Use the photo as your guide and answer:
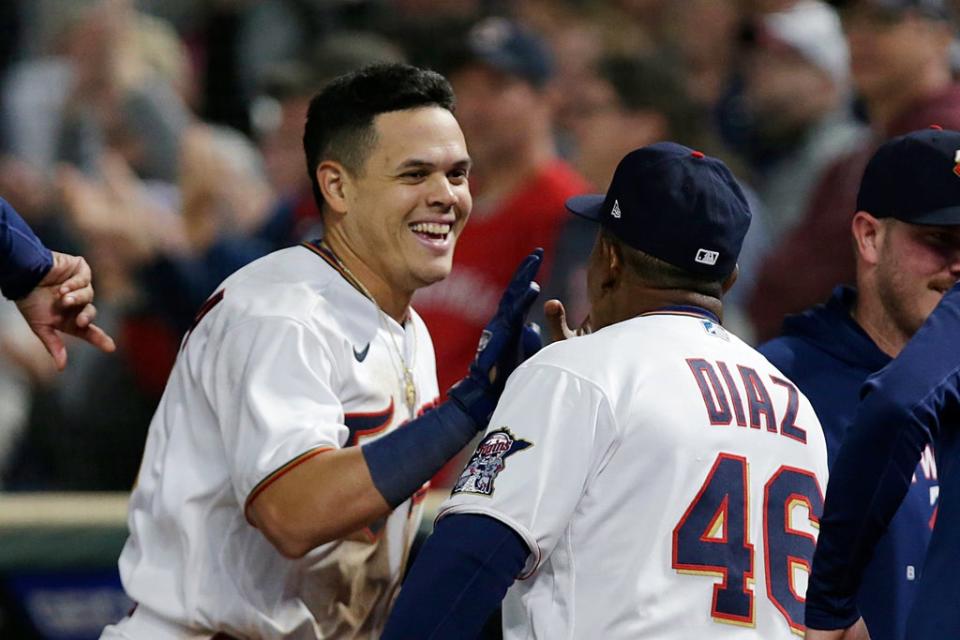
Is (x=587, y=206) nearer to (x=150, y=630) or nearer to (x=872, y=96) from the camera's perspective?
(x=150, y=630)

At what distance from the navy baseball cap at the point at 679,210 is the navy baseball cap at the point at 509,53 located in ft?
9.76

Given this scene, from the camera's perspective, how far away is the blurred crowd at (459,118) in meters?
5.61

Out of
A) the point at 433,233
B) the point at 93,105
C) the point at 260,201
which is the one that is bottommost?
the point at 260,201

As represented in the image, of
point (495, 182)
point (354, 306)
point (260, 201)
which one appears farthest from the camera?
point (260, 201)

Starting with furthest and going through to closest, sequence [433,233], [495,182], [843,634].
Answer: [495,182], [433,233], [843,634]

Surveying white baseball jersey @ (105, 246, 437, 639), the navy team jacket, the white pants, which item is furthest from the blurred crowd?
the white pants

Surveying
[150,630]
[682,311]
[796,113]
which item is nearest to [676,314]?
[682,311]

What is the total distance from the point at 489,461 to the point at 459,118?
3296 millimetres

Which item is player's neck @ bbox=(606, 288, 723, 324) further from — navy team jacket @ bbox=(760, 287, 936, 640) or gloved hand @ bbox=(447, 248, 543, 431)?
navy team jacket @ bbox=(760, 287, 936, 640)

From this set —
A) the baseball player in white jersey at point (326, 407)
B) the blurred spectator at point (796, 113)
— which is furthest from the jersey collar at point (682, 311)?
the blurred spectator at point (796, 113)

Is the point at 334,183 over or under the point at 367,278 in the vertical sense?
over

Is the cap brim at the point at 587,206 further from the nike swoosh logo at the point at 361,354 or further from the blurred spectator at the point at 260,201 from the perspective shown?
the blurred spectator at the point at 260,201

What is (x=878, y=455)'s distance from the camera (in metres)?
2.90

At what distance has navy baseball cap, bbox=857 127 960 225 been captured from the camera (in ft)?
11.2
